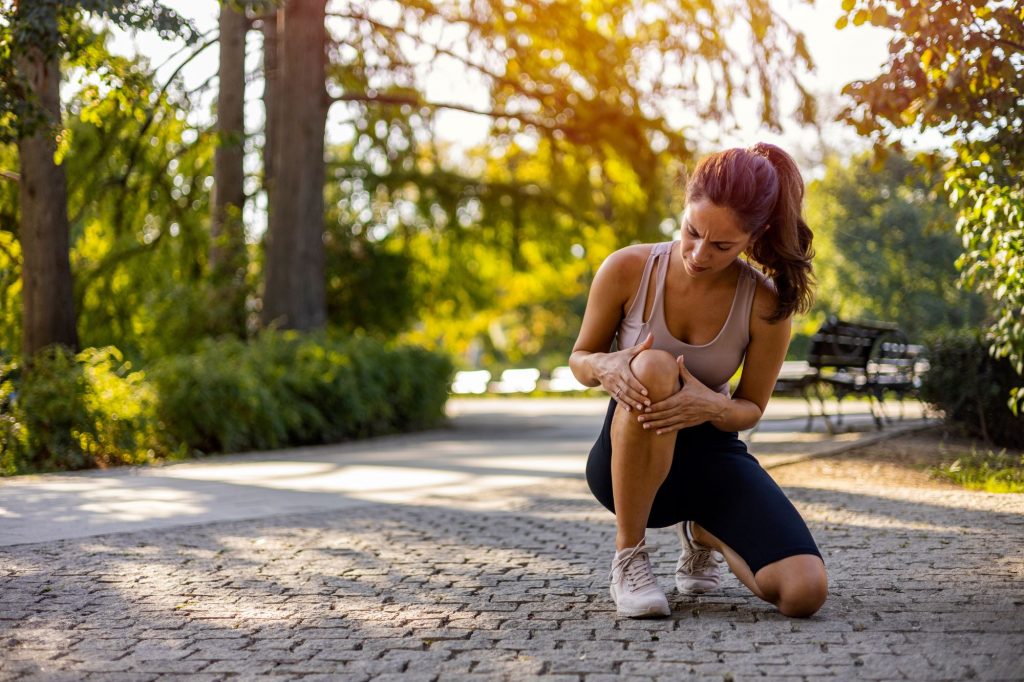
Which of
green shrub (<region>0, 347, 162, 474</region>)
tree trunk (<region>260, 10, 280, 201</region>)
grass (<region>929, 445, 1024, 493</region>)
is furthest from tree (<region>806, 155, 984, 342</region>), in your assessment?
green shrub (<region>0, 347, 162, 474</region>)

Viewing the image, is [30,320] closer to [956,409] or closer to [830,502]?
[830,502]

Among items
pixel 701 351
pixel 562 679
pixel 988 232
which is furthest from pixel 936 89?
pixel 562 679

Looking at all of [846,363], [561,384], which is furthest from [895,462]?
[561,384]

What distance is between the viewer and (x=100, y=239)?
15453 millimetres

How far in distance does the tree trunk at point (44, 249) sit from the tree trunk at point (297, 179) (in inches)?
129

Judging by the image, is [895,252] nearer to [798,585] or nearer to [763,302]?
[763,302]

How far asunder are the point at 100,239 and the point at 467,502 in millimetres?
9872

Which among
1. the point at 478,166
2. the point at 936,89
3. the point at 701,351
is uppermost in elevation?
the point at 478,166

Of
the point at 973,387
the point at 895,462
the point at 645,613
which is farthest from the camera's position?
the point at 973,387

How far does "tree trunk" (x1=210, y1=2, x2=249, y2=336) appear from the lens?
14.8 metres

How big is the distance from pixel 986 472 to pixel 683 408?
4.71 m

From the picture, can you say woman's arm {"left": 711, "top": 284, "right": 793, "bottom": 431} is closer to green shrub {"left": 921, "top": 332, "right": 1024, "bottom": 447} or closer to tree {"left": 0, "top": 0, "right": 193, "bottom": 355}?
green shrub {"left": 921, "top": 332, "right": 1024, "bottom": 447}

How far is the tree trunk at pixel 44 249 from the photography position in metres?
10.3

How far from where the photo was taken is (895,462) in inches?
352
